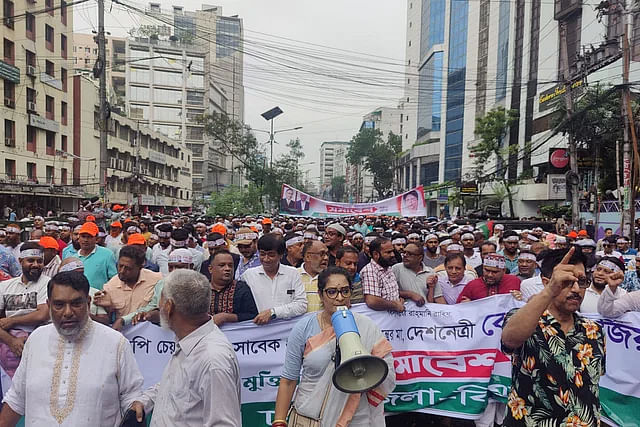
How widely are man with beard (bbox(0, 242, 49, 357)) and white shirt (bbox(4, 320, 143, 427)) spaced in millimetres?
1315

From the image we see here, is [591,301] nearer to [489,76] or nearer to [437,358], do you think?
[437,358]

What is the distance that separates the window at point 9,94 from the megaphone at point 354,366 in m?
32.1

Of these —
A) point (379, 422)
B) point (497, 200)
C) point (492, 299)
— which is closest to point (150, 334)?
point (379, 422)

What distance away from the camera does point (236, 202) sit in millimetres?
29984

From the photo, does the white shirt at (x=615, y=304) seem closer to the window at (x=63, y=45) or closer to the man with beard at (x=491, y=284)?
the man with beard at (x=491, y=284)

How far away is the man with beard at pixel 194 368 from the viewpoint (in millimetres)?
2158

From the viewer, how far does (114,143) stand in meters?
41.8

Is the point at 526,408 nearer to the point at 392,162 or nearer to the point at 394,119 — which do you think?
the point at 392,162

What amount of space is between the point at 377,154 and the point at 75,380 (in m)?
74.7

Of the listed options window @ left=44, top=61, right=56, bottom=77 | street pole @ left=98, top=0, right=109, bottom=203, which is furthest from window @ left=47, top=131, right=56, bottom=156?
street pole @ left=98, top=0, right=109, bottom=203

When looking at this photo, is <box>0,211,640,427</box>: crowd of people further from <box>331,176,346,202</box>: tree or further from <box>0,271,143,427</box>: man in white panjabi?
<box>331,176,346,202</box>: tree

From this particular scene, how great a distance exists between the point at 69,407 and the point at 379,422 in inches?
63.4

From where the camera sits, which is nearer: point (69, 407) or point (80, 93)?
point (69, 407)

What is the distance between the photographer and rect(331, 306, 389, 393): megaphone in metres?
2.29
